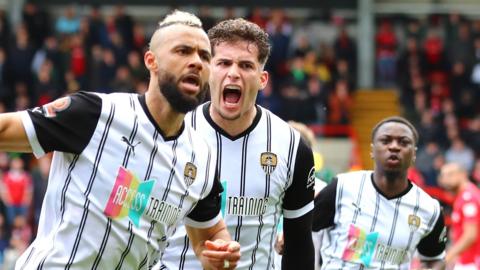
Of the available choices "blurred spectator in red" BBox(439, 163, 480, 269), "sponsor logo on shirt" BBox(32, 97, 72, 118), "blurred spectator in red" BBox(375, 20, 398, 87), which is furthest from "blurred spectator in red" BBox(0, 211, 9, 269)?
"sponsor logo on shirt" BBox(32, 97, 72, 118)

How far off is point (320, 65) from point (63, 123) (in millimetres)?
16975

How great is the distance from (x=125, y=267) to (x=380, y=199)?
2.94 m

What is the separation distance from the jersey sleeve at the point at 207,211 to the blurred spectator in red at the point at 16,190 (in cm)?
1093

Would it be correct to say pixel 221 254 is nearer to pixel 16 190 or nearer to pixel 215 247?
pixel 215 247

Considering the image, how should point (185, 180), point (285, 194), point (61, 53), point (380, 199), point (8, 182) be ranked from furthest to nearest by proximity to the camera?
point (61, 53) → point (8, 182) → point (380, 199) → point (285, 194) → point (185, 180)

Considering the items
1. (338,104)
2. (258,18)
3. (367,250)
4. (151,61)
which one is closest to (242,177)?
(151,61)

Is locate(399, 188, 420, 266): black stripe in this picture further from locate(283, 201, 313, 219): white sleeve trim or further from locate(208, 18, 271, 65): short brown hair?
locate(208, 18, 271, 65): short brown hair

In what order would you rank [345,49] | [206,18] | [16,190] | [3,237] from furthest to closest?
[345,49], [206,18], [16,190], [3,237]

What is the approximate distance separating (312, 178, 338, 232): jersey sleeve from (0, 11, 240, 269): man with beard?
2166 millimetres

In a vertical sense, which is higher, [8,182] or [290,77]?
[290,77]

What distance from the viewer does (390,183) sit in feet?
26.0

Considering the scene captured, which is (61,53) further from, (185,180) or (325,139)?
(185,180)

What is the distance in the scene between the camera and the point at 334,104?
69.6ft

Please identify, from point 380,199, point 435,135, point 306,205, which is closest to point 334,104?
point 435,135
